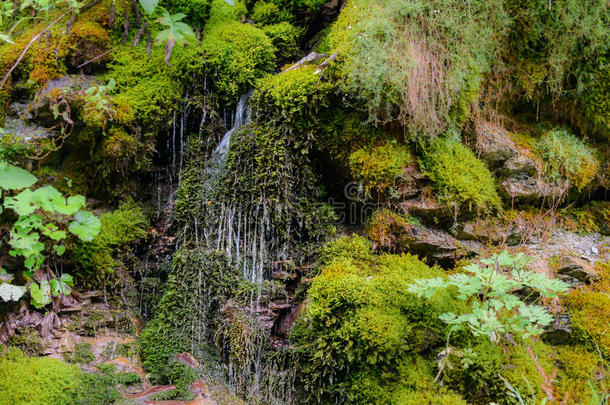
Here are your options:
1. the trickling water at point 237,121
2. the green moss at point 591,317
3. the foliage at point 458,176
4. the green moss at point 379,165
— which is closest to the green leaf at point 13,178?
the trickling water at point 237,121

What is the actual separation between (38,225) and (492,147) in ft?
14.1

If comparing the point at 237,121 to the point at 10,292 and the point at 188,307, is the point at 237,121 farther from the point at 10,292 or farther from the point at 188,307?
the point at 10,292

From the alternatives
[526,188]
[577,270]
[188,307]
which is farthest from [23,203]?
[577,270]

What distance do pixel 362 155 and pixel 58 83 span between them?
329 centimetres

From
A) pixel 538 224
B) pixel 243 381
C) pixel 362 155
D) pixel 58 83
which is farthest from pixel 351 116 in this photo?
pixel 58 83

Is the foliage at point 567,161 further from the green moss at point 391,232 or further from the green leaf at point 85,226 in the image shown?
the green leaf at point 85,226

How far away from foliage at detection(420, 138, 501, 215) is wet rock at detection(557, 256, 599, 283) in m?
0.79

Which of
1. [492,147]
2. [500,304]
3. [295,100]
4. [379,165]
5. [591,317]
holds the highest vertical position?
[295,100]

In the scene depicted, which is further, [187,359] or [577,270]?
[577,270]

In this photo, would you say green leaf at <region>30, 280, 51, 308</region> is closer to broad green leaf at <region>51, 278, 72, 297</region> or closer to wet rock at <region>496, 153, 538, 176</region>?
broad green leaf at <region>51, 278, 72, 297</region>

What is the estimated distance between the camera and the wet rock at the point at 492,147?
4.24 m

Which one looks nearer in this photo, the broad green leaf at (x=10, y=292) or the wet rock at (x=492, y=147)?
the broad green leaf at (x=10, y=292)

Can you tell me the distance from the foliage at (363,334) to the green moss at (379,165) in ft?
2.95

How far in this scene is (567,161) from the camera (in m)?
4.29
